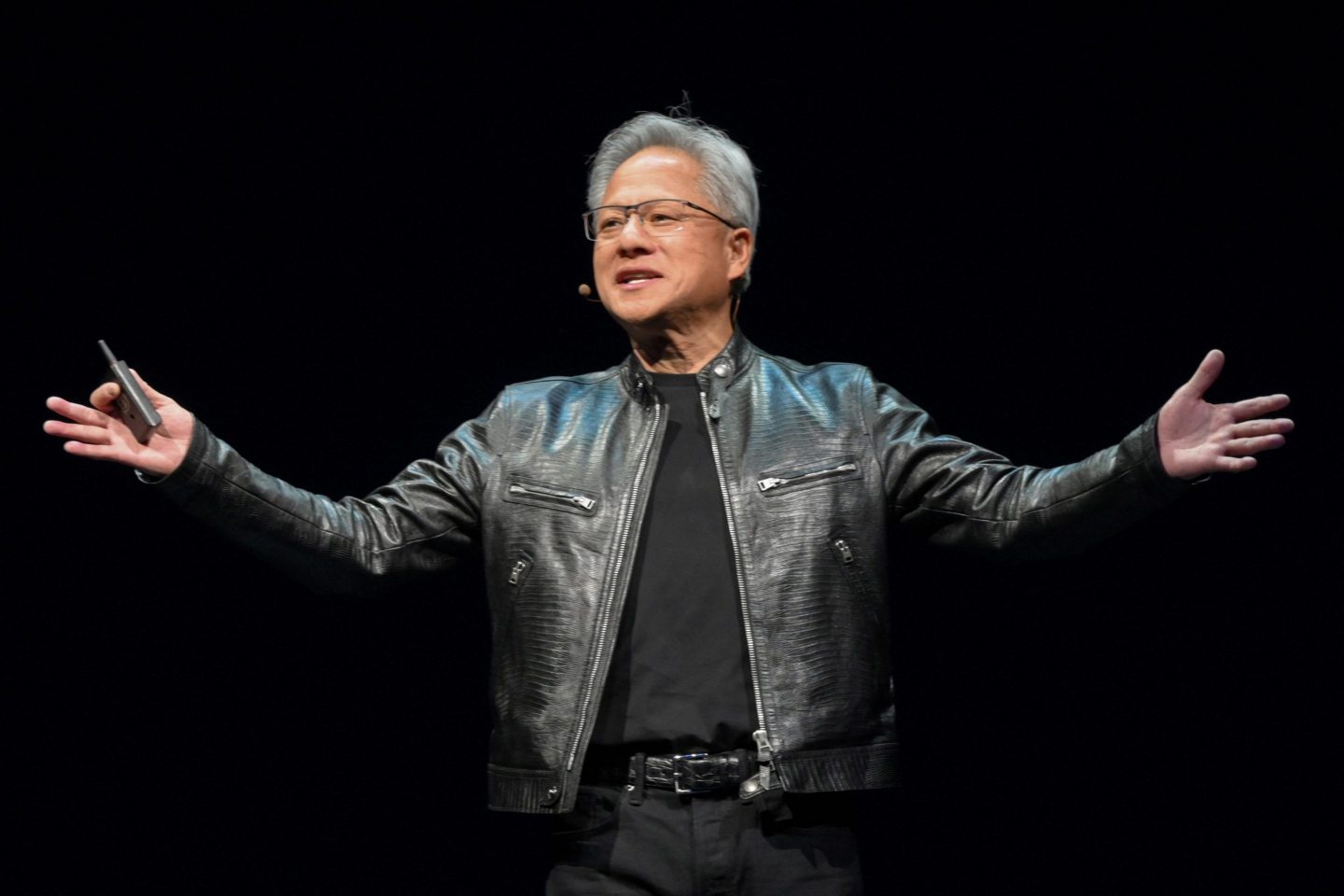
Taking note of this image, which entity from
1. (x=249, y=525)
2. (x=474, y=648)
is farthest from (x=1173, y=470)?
(x=474, y=648)

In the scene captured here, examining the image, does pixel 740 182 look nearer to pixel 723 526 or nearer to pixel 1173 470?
pixel 723 526

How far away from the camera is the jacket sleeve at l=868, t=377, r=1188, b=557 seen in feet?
7.77

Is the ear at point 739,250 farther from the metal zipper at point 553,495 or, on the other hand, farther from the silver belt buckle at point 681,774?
the silver belt buckle at point 681,774

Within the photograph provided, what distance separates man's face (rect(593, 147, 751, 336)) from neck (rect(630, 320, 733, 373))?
2cm

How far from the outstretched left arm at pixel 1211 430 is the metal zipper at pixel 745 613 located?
2.14 ft

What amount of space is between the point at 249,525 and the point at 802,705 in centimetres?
90

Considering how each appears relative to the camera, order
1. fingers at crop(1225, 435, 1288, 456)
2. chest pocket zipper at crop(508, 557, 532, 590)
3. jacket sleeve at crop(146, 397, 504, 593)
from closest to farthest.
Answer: fingers at crop(1225, 435, 1288, 456) < jacket sleeve at crop(146, 397, 504, 593) < chest pocket zipper at crop(508, 557, 532, 590)

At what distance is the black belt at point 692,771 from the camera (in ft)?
7.91

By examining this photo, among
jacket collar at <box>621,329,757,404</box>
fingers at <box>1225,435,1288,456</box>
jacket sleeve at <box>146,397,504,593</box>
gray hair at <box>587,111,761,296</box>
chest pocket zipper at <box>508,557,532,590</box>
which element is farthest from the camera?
gray hair at <box>587,111,761,296</box>

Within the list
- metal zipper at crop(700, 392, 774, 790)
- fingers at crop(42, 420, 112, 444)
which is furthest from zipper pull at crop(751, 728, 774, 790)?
fingers at crop(42, 420, 112, 444)

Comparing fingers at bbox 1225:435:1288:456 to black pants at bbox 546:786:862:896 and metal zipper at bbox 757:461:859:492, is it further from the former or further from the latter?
black pants at bbox 546:786:862:896

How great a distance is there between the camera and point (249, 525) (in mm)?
2520

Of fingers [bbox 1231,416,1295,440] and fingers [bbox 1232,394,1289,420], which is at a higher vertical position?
fingers [bbox 1232,394,1289,420]

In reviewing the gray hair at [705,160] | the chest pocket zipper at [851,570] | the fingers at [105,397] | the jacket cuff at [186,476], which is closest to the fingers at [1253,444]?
the chest pocket zipper at [851,570]
